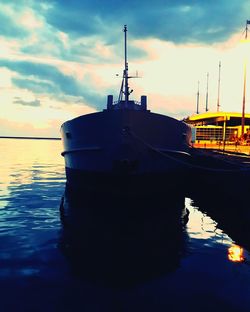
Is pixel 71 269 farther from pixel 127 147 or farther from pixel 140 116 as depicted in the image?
→ pixel 140 116

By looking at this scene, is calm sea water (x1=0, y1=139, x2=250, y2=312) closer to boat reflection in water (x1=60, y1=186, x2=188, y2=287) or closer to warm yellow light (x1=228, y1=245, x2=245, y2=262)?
boat reflection in water (x1=60, y1=186, x2=188, y2=287)

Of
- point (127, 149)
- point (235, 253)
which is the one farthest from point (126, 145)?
point (235, 253)

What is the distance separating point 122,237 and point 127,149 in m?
4.93

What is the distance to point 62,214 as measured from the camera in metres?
16.7

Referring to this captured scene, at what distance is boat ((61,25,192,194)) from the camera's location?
16.0m

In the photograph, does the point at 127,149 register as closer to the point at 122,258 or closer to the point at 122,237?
the point at 122,237

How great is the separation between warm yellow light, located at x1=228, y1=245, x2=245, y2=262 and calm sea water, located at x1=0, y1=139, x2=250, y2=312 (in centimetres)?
19

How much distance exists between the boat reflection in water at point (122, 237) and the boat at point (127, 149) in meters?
1.00

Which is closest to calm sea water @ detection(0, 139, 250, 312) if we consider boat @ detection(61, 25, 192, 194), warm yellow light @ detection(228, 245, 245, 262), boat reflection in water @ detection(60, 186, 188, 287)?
boat reflection in water @ detection(60, 186, 188, 287)

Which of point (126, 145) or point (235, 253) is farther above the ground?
point (126, 145)

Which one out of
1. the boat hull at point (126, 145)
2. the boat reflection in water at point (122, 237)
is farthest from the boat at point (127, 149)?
the boat reflection in water at point (122, 237)

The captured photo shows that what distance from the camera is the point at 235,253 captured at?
11039 millimetres

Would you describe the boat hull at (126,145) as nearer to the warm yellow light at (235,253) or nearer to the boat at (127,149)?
the boat at (127,149)

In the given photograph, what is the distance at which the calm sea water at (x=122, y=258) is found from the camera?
768cm
